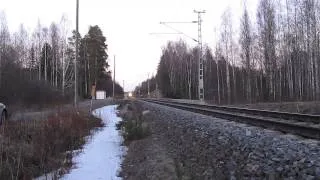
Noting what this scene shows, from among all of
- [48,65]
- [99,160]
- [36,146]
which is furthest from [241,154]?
[48,65]

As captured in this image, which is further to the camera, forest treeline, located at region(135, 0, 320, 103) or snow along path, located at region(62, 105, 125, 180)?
forest treeline, located at region(135, 0, 320, 103)

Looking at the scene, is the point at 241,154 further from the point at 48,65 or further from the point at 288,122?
the point at 48,65

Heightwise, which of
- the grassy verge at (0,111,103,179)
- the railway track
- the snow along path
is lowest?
the snow along path

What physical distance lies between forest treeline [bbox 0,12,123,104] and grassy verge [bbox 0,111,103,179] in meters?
14.4

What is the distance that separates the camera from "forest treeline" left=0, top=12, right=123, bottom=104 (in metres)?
39.3

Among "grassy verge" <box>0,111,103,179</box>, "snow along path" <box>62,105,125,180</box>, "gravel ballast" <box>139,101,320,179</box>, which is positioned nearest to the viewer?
"gravel ballast" <box>139,101,320,179</box>

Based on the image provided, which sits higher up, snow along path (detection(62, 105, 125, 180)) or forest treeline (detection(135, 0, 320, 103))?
forest treeline (detection(135, 0, 320, 103))

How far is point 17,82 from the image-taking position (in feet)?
127

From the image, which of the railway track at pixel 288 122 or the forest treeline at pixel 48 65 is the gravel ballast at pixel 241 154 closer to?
the railway track at pixel 288 122

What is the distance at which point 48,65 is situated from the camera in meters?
80.4

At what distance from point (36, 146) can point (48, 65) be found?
67.8 metres

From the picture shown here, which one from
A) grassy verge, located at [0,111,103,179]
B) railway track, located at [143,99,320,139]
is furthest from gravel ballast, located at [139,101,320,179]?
grassy verge, located at [0,111,103,179]

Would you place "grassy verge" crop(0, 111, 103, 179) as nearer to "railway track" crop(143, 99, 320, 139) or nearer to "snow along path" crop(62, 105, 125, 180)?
"snow along path" crop(62, 105, 125, 180)

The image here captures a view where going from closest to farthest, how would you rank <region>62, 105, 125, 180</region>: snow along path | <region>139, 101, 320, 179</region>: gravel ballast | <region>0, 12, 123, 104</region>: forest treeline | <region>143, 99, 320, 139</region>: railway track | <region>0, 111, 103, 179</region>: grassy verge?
<region>139, 101, 320, 179</region>: gravel ballast → <region>0, 111, 103, 179</region>: grassy verge → <region>143, 99, 320, 139</region>: railway track → <region>62, 105, 125, 180</region>: snow along path → <region>0, 12, 123, 104</region>: forest treeline
